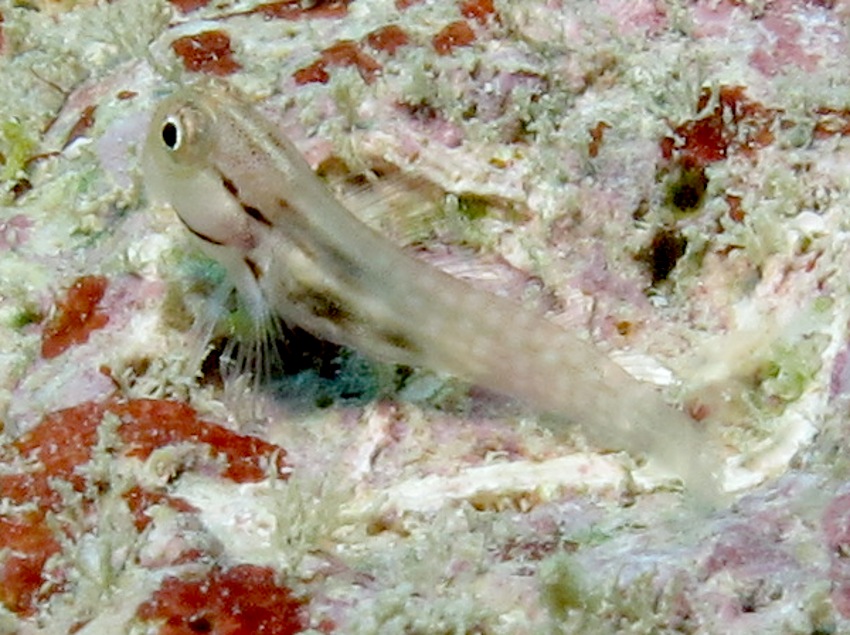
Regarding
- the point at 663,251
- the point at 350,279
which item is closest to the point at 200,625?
the point at 350,279

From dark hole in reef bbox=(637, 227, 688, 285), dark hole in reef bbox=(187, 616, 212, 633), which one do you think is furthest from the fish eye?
dark hole in reef bbox=(637, 227, 688, 285)

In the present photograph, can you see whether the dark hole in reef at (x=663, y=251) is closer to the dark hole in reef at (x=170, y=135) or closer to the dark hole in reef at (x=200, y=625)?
the dark hole in reef at (x=170, y=135)

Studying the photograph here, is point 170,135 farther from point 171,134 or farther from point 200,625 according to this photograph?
point 200,625

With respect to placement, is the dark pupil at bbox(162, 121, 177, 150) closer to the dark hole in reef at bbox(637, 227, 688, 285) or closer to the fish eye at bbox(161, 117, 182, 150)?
the fish eye at bbox(161, 117, 182, 150)

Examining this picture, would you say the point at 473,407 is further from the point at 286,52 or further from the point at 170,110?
the point at 286,52

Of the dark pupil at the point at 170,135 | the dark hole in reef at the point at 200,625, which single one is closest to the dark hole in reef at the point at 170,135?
the dark pupil at the point at 170,135
